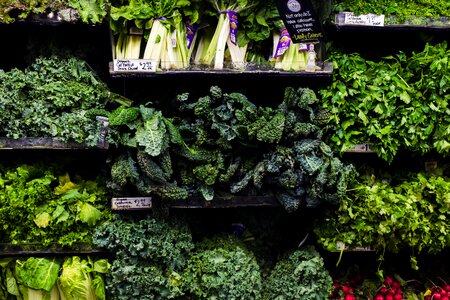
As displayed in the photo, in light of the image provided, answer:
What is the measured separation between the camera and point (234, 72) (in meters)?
3.27

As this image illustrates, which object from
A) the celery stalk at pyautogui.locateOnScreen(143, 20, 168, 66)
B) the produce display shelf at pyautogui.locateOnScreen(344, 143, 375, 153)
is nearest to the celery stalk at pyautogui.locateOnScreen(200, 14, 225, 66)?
the celery stalk at pyautogui.locateOnScreen(143, 20, 168, 66)

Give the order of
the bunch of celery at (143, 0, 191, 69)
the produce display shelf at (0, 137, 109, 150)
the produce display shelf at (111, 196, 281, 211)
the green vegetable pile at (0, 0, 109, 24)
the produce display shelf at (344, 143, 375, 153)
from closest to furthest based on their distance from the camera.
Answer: the green vegetable pile at (0, 0, 109, 24) < the produce display shelf at (0, 137, 109, 150) < the bunch of celery at (143, 0, 191, 69) < the produce display shelf at (111, 196, 281, 211) < the produce display shelf at (344, 143, 375, 153)

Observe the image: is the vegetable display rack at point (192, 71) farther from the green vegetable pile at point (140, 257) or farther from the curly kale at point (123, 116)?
the green vegetable pile at point (140, 257)

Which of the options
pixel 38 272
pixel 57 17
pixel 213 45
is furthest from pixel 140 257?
pixel 57 17

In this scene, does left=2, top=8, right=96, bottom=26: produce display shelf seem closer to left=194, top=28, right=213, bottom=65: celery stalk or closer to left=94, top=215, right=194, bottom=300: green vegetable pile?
left=194, top=28, right=213, bottom=65: celery stalk

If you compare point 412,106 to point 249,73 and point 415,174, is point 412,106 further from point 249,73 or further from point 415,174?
point 249,73

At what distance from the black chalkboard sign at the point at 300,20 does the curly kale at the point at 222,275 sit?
1.43m

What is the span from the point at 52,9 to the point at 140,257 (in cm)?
157

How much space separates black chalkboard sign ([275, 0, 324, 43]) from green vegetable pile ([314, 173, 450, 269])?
3.54 feet

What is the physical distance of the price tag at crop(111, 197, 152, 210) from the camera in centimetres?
334

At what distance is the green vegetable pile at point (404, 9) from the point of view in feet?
11.0

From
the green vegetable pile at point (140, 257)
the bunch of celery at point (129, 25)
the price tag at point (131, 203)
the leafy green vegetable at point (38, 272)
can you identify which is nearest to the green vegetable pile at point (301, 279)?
the green vegetable pile at point (140, 257)

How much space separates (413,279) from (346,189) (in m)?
1.10

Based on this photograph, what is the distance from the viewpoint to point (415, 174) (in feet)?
12.4
